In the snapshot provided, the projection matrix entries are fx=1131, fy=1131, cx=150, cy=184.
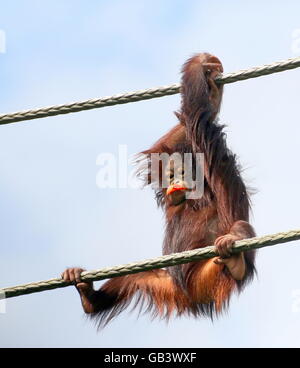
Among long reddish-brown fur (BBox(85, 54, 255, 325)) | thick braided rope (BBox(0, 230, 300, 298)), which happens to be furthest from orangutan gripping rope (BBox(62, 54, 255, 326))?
thick braided rope (BBox(0, 230, 300, 298))

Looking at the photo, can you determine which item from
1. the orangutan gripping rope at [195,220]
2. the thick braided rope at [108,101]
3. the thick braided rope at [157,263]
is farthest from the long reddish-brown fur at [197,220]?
the thick braided rope at [157,263]

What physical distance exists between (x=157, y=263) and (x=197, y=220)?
5.61 ft

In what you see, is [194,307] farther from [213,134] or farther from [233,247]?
[233,247]

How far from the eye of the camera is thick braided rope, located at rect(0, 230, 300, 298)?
4746mm

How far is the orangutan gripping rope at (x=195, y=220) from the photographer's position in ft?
20.5

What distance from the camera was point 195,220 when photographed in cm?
661

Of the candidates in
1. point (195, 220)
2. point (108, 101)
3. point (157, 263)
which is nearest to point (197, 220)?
point (195, 220)

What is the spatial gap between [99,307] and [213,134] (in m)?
1.23

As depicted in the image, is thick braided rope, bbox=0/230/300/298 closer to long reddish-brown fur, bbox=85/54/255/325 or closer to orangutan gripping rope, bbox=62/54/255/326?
orangutan gripping rope, bbox=62/54/255/326

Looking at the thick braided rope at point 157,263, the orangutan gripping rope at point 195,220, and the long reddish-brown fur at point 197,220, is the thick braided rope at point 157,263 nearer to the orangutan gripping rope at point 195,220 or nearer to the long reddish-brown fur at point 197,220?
the orangutan gripping rope at point 195,220

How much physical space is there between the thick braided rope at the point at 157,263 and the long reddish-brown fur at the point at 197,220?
1.00 metres

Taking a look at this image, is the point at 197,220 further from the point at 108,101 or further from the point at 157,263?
the point at 157,263

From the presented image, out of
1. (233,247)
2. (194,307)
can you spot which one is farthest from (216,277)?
(233,247)

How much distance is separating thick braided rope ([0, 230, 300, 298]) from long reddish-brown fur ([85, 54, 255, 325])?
1002 millimetres
